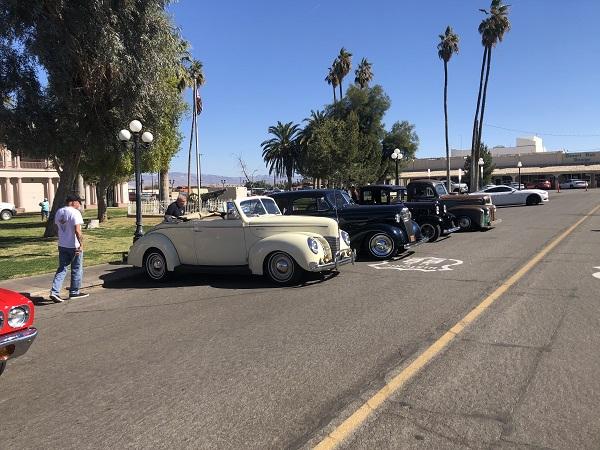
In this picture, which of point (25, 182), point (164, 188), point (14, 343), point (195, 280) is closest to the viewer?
point (14, 343)

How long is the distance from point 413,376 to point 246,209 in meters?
5.99

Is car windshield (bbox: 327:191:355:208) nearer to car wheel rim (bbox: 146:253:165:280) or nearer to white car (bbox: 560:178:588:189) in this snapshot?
car wheel rim (bbox: 146:253:165:280)

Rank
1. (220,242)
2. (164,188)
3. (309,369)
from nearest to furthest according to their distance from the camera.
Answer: (309,369)
(220,242)
(164,188)

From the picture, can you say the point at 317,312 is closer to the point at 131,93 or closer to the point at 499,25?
the point at 131,93

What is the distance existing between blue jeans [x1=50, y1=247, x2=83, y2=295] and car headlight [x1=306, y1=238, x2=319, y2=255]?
12.9ft

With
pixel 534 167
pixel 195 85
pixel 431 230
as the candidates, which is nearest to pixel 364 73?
pixel 195 85

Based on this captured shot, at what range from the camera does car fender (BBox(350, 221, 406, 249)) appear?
1228 cm

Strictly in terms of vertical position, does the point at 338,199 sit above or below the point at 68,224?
above

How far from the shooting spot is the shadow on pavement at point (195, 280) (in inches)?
382

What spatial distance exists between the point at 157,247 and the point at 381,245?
5.10 meters

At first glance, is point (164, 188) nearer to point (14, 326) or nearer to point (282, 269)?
point (282, 269)

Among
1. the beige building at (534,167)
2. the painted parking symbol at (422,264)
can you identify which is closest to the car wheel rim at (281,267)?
the painted parking symbol at (422,264)

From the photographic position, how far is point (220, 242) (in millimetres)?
9969

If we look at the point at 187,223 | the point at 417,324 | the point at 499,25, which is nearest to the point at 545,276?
the point at 417,324
